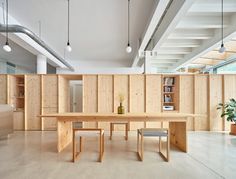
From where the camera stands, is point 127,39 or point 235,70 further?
point 235,70

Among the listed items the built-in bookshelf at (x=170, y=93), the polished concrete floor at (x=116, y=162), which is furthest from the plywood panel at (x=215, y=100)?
the polished concrete floor at (x=116, y=162)

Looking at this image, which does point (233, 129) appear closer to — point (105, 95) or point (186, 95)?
point (186, 95)

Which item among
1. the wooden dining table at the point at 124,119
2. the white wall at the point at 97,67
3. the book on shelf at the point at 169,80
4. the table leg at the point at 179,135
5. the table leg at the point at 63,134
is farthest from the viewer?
the white wall at the point at 97,67

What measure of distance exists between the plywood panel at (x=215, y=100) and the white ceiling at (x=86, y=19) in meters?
3.14

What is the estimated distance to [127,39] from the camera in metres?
5.97

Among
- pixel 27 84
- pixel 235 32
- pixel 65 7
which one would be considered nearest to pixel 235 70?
pixel 235 32

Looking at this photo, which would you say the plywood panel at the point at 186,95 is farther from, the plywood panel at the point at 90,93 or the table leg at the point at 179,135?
the plywood panel at the point at 90,93

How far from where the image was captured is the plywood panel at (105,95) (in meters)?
6.03

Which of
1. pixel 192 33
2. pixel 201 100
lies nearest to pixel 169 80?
pixel 201 100

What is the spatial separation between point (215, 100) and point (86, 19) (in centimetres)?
509

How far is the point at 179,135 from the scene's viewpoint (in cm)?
409

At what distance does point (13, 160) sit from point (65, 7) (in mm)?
3427

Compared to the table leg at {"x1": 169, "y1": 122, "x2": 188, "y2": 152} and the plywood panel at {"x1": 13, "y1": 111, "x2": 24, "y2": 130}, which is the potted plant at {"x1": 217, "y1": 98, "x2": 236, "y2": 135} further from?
the plywood panel at {"x1": 13, "y1": 111, "x2": 24, "y2": 130}

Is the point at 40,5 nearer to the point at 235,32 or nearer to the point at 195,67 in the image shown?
the point at 235,32
